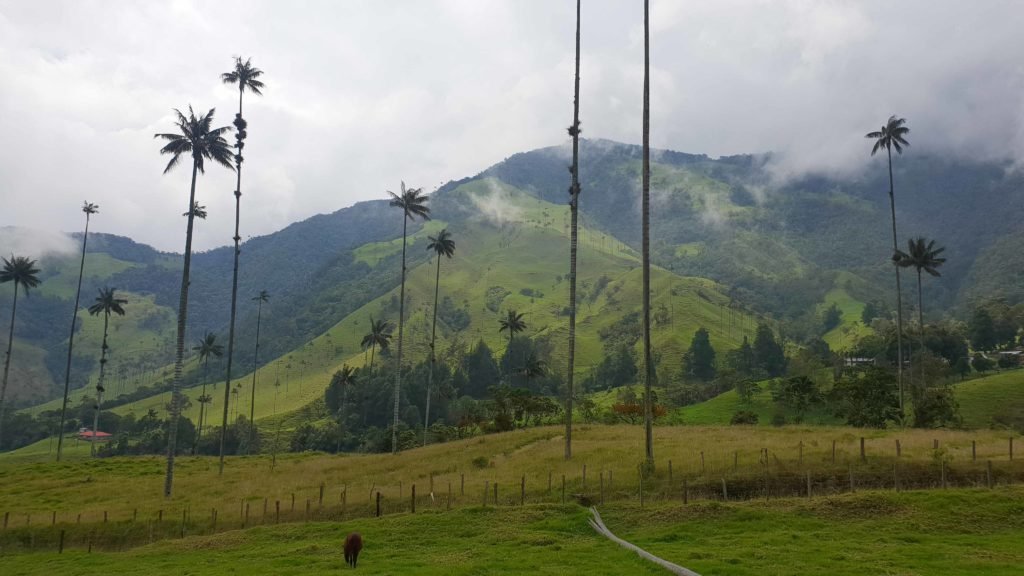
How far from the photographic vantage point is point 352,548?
73.1ft

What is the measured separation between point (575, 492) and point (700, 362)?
144 meters

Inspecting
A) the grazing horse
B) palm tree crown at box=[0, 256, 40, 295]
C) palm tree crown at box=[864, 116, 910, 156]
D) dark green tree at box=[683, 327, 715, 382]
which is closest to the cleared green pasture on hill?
palm tree crown at box=[864, 116, 910, 156]

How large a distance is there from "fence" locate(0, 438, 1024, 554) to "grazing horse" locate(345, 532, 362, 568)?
8620 millimetres

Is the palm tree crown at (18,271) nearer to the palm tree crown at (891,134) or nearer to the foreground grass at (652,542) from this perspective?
the foreground grass at (652,542)

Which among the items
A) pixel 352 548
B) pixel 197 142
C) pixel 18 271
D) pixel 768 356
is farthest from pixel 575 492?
pixel 768 356

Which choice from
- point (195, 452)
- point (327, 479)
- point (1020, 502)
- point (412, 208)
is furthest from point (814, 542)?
point (195, 452)

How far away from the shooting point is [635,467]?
3775cm

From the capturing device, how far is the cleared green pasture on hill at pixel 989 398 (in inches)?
3194

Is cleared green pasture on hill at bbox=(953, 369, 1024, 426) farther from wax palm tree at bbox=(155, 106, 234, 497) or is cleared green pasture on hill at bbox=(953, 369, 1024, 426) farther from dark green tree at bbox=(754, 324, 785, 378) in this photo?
wax palm tree at bbox=(155, 106, 234, 497)

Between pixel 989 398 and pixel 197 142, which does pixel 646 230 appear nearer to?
pixel 197 142

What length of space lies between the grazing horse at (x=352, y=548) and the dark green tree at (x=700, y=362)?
153132mm

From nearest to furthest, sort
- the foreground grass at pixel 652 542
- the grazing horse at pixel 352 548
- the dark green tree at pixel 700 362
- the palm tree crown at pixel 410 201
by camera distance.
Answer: the foreground grass at pixel 652 542 < the grazing horse at pixel 352 548 < the palm tree crown at pixel 410 201 < the dark green tree at pixel 700 362

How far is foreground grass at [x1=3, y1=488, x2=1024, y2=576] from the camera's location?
746 inches

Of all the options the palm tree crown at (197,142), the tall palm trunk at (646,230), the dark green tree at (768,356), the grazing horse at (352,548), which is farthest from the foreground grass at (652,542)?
the dark green tree at (768,356)
